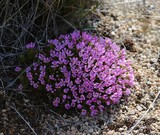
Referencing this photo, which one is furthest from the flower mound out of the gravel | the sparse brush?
the sparse brush

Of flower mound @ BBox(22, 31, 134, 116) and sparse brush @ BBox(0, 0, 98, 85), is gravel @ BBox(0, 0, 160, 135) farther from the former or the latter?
sparse brush @ BBox(0, 0, 98, 85)

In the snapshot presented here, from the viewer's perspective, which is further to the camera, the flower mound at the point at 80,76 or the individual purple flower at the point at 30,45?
the individual purple flower at the point at 30,45

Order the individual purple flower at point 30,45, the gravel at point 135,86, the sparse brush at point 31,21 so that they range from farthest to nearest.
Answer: the sparse brush at point 31,21, the individual purple flower at point 30,45, the gravel at point 135,86

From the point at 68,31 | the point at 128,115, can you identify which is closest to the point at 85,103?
the point at 128,115

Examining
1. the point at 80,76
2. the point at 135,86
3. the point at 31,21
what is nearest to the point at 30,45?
the point at 31,21

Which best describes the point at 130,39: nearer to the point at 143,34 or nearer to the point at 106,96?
the point at 143,34

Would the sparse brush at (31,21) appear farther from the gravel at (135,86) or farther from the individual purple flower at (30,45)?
the gravel at (135,86)

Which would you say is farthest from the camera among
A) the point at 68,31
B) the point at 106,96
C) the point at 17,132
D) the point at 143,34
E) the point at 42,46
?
the point at 143,34

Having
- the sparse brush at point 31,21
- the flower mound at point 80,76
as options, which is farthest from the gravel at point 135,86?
the sparse brush at point 31,21

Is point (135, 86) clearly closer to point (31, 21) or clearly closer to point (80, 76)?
point (80, 76)
